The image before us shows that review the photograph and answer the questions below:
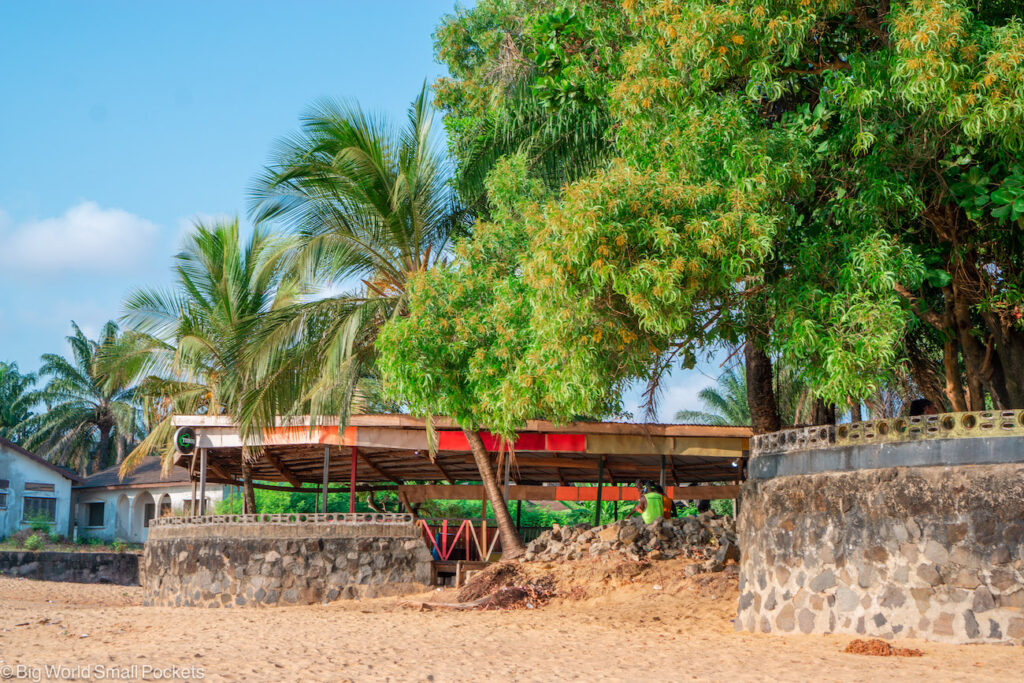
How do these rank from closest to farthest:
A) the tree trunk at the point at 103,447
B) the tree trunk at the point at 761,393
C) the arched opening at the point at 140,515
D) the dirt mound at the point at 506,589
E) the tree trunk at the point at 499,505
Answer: the dirt mound at the point at 506,589 < the tree trunk at the point at 761,393 < the tree trunk at the point at 499,505 < the arched opening at the point at 140,515 < the tree trunk at the point at 103,447

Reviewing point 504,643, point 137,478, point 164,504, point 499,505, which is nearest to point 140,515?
point 137,478

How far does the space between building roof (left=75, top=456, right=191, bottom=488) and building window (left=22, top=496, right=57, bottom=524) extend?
1.47 m

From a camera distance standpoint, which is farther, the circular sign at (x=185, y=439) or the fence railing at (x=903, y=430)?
the circular sign at (x=185, y=439)

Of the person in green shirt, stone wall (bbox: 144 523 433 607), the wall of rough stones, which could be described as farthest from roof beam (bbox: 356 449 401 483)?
the wall of rough stones

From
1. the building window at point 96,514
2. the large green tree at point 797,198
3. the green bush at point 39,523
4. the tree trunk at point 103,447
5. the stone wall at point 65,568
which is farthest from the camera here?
the tree trunk at point 103,447

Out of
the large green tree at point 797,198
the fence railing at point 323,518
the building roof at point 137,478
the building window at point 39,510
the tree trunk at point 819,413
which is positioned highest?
the large green tree at point 797,198

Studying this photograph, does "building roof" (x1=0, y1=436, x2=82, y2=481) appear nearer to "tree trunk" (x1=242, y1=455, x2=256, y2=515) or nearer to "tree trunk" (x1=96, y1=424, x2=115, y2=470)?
"tree trunk" (x1=96, y1=424, x2=115, y2=470)

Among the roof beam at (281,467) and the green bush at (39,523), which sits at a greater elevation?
the roof beam at (281,467)

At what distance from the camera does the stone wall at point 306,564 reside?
15.6m

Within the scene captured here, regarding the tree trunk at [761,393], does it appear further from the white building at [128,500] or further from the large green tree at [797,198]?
the white building at [128,500]

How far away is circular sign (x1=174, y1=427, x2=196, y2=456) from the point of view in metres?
17.4

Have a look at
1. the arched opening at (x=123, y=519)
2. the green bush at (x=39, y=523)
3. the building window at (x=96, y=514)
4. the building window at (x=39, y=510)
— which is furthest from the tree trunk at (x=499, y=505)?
the building window at (x=96, y=514)

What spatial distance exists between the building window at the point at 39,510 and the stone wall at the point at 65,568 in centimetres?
898

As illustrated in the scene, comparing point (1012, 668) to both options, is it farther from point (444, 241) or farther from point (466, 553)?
point (444, 241)
